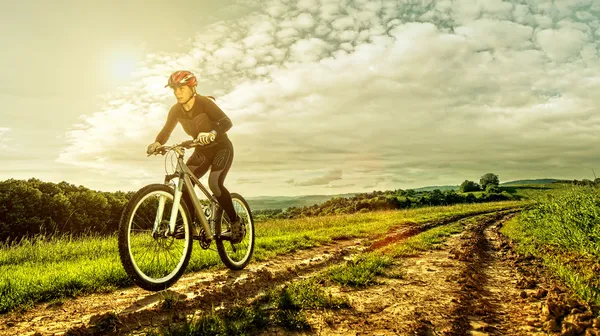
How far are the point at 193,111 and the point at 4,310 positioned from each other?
372 cm

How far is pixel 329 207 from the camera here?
60875 mm

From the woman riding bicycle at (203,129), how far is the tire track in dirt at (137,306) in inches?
46.0

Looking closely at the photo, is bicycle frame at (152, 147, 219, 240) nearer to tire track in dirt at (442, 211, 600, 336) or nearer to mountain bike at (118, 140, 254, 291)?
mountain bike at (118, 140, 254, 291)

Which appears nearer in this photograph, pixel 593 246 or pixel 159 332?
pixel 159 332

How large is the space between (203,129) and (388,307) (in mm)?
4149

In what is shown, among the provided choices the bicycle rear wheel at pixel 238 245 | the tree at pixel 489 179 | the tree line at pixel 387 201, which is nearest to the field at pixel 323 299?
the bicycle rear wheel at pixel 238 245

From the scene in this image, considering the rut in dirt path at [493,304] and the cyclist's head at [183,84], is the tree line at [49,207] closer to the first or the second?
the cyclist's head at [183,84]

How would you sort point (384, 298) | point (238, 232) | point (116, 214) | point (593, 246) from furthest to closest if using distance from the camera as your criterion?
1. point (116, 214)
2. point (593, 246)
3. point (238, 232)
4. point (384, 298)

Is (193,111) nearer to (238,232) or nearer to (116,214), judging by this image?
(238,232)

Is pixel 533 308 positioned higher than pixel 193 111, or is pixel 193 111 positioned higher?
pixel 193 111

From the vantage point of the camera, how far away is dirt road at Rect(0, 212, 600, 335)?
3.24 m

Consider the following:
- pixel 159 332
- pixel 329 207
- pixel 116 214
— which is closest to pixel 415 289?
pixel 159 332

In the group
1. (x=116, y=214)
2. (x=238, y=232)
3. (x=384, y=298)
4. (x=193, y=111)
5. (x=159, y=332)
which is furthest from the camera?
(x=116, y=214)

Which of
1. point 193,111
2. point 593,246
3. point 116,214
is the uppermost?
point 193,111
